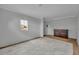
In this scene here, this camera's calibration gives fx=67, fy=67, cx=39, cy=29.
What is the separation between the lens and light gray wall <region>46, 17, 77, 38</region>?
7211 mm

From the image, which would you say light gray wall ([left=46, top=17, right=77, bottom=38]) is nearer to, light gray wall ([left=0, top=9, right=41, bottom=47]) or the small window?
light gray wall ([left=0, top=9, right=41, bottom=47])

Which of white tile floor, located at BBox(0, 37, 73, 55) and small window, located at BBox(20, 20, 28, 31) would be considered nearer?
white tile floor, located at BBox(0, 37, 73, 55)

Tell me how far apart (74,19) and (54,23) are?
2739 millimetres

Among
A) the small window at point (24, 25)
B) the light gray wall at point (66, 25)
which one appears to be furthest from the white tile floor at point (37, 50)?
the light gray wall at point (66, 25)

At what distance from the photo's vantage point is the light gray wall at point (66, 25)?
23.7 feet

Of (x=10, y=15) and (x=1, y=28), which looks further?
(x=10, y=15)

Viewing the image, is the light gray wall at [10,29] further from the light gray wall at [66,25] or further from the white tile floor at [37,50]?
the light gray wall at [66,25]

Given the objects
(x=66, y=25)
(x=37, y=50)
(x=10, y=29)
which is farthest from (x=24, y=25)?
(x=66, y=25)

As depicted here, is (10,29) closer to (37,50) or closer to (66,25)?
(37,50)

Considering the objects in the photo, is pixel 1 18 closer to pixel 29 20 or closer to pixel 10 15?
pixel 10 15

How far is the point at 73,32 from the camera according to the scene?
730cm

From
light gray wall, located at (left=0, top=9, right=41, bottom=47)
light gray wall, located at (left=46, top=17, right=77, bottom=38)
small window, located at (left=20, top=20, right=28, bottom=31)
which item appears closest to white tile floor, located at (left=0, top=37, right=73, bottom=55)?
light gray wall, located at (left=0, top=9, right=41, bottom=47)
